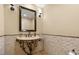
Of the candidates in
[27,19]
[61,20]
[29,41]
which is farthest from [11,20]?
[61,20]

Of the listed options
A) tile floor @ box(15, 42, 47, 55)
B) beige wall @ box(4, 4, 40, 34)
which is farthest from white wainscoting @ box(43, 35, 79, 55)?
beige wall @ box(4, 4, 40, 34)

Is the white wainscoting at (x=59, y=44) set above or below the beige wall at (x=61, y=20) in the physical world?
below

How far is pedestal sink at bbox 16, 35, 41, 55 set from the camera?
1.09 meters

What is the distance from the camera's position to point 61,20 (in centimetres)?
110

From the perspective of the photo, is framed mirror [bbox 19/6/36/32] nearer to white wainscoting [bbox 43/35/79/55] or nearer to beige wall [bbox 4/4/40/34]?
beige wall [bbox 4/4/40/34]

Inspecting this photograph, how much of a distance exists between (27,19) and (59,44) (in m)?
0.36

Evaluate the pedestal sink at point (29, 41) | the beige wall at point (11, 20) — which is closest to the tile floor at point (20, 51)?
the pedestal sink at point (29, 41)

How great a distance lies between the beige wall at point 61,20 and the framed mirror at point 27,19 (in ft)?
0.33

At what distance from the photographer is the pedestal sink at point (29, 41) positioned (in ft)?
3.57

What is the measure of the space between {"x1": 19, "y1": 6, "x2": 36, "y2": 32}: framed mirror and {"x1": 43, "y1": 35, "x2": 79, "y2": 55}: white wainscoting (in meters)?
0.15

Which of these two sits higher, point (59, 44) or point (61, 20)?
Result: point (61, 20)

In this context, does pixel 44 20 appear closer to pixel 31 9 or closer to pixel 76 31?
pixel 31 9

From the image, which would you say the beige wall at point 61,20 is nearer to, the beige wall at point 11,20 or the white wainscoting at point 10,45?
the beige wall at point 11,20

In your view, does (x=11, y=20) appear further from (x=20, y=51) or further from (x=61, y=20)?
(x=61, y=20)
